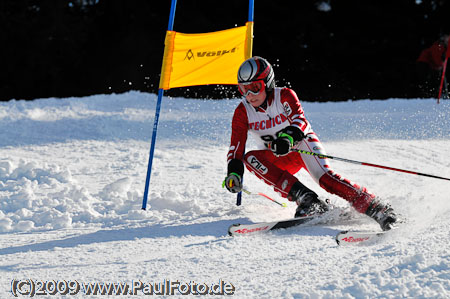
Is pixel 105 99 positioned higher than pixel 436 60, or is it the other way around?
pixel 436 60

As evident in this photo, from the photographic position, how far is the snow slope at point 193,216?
2490mm

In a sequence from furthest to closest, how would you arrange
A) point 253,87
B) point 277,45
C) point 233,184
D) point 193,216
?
A: 1. point 277,45
2. point 193,216
3. point 253,87
4. point 233,184

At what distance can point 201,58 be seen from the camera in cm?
412

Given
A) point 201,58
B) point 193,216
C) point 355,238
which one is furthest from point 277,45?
point 355,238

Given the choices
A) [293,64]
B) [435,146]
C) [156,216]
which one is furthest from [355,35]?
[156,216]

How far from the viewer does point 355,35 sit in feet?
49.8

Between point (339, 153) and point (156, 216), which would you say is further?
point (339, 153)

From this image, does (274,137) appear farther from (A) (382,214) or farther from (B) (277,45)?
(B) (277,45)

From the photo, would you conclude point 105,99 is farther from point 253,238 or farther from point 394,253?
point 394,253

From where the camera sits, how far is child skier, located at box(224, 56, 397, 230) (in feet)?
11.3

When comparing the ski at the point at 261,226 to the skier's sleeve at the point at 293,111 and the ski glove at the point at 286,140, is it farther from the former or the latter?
the skier's sleeve at the point at 293,111

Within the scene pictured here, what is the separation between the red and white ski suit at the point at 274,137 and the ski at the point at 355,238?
0.53 metres

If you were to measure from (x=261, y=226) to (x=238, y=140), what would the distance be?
0.74 meters

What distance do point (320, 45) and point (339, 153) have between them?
9520mm
